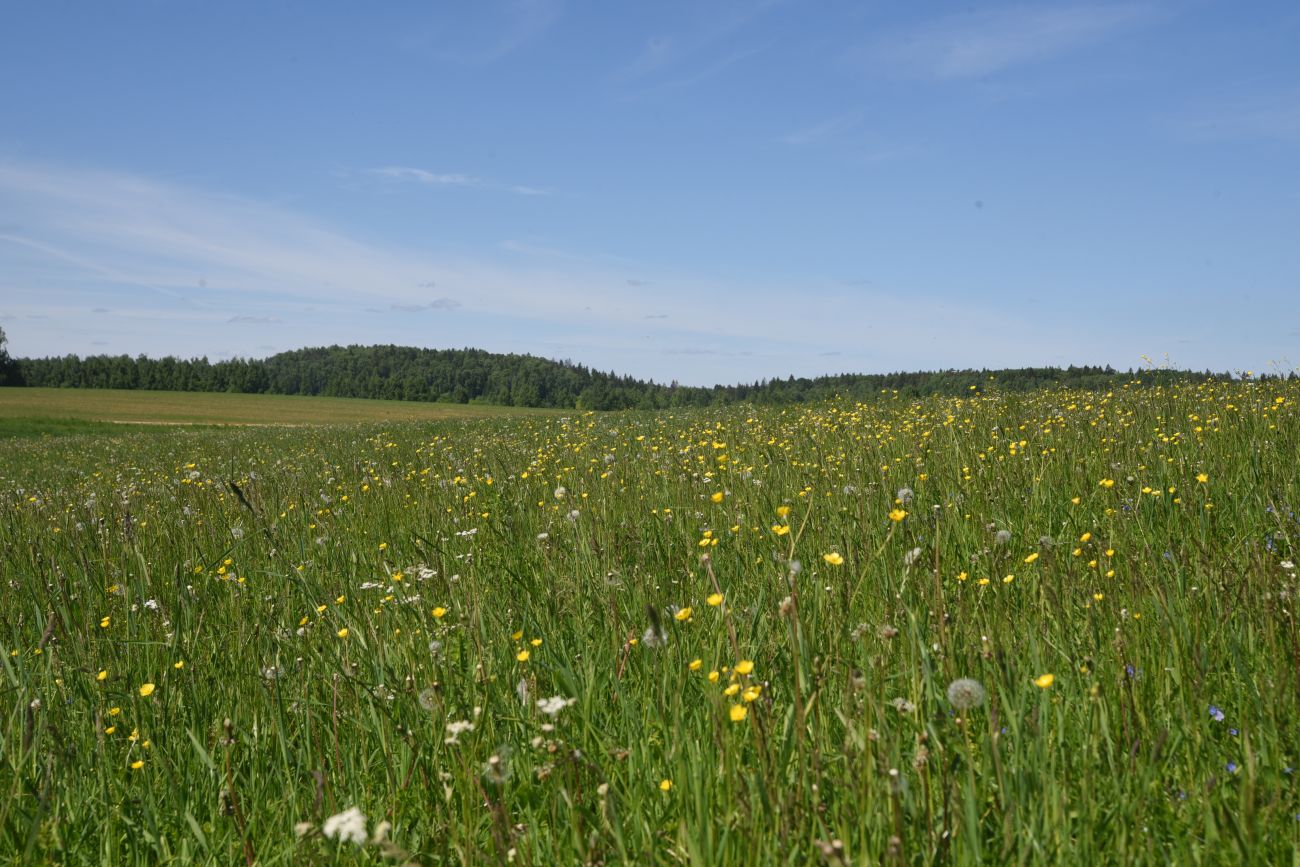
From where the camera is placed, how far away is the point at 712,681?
6.13 feet

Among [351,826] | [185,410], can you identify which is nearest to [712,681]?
[351,826]

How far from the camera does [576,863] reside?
1717mm

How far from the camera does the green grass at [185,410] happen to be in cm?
5038

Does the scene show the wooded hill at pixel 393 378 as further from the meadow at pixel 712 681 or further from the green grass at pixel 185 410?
the meadow at pixel 712 681

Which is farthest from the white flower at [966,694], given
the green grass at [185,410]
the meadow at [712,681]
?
the green grass at [185,410]

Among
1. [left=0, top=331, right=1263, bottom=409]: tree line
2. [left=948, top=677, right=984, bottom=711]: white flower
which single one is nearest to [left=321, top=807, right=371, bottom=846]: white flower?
[left=948, top=677, right=984, bottom=711]: white flower

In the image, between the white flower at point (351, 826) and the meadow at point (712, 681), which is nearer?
the white flower at point (351, 826)

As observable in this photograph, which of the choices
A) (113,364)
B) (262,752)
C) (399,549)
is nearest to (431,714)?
(262,752)

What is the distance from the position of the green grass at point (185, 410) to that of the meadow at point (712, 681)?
41283mm

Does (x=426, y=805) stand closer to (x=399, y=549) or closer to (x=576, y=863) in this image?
(x=576, y=863)

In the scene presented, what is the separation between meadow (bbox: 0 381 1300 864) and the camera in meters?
1.64

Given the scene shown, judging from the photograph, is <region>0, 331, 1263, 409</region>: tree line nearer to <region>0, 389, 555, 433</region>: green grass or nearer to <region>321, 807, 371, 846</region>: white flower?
<region>0, 389, 555, 433</region>: green grass

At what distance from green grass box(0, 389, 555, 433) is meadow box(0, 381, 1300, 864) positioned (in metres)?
41.3

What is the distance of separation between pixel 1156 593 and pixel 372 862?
2159 millimetres
